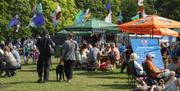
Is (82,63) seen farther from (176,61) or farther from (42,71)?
(176,61)

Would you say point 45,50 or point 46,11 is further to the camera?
point 46,11

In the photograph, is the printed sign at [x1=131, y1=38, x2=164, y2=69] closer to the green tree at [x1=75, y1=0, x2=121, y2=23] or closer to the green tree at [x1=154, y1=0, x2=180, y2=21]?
the green tree at [x1=75, y1=0, x2=121, y2=23]

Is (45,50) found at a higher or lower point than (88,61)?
higher

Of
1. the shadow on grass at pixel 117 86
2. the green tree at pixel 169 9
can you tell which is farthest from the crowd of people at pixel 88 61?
the green tree at pixel 169 9

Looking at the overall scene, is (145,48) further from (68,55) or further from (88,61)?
(88,61)

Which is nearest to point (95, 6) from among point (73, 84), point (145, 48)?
point (145, 48)

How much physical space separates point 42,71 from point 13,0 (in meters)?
33.6

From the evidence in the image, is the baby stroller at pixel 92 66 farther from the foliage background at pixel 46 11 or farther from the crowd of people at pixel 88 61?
the foliage background at pixel 46 11

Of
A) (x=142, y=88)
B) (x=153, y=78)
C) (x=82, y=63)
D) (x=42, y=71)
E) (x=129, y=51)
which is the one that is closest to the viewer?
(x=142, y=88)

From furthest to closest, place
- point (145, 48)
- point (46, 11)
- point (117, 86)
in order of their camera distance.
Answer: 1. point (46, 11)
2. point (145, 48)
3. point (117, 86)

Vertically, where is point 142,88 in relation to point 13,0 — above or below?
below

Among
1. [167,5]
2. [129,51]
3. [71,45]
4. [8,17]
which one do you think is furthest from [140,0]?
[167,5]

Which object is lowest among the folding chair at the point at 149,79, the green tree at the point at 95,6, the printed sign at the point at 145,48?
the folding chair at the point at 149,79

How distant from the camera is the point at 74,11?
5906 cm
